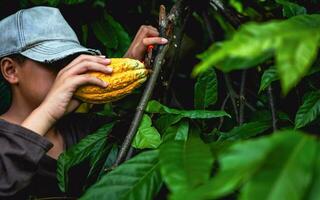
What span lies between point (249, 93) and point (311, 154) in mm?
1570

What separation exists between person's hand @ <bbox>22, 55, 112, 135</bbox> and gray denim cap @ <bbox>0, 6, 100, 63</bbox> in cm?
27

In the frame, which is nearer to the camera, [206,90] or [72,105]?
[206,90]

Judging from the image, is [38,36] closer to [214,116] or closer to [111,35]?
[111,35]

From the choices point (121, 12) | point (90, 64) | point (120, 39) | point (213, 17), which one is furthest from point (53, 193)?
point (213, 17)

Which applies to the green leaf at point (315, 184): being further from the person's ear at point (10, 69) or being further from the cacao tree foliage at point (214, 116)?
the person's ear at point (10, 69)

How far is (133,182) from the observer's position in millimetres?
953

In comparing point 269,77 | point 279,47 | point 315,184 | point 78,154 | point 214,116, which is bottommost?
point 78,154

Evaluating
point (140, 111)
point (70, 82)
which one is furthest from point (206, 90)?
point (70, 82)

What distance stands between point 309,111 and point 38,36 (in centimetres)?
104

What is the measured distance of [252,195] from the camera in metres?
0.58

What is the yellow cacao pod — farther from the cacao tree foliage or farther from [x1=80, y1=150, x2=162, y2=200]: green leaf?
[x1=80, y1=150, x2=162, y2=200]: green leaf

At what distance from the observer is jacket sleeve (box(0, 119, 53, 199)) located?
1385 mm

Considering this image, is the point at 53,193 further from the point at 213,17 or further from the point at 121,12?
the point at 213,17

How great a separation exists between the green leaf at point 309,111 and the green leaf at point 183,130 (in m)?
0.27
